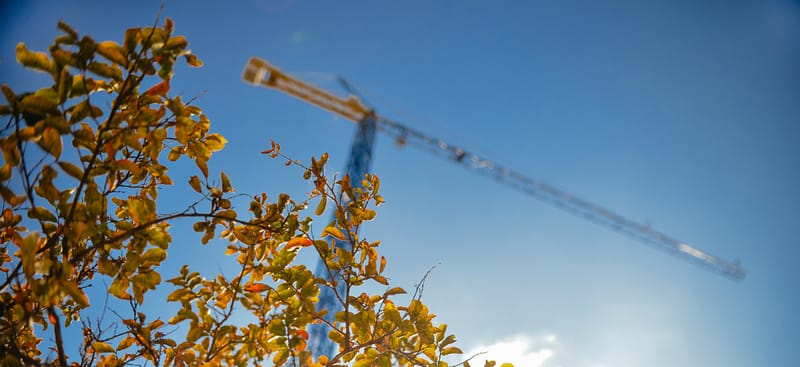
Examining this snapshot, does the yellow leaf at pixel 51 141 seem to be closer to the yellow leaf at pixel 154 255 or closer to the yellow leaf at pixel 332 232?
the yellow leaf at pixel 154 255

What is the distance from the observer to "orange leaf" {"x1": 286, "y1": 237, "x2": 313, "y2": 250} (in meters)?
1.31

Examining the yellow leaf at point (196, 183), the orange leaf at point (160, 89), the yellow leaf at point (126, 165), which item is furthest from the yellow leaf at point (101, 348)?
the orange leaf at point (160, 89)

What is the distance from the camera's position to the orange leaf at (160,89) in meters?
0.93

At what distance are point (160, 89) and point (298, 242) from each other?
643mm

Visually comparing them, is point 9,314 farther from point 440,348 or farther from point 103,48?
point 440,348

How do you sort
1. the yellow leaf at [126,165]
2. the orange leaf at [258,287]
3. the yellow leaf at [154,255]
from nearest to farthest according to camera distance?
1. the yellow leaf at [126,165]
2. the yellow leaf at [154,255]
3. the orange leaf at [258,287]

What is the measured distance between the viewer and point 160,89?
93 cm

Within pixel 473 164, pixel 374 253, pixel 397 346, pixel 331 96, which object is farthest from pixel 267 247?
pixel 473 164

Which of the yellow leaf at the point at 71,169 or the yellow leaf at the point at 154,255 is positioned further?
the yellow leaf at the point at 154,255

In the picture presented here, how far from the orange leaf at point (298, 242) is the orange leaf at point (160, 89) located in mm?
614

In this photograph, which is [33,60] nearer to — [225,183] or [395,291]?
[225,183]

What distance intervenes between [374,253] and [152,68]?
868 millimetres

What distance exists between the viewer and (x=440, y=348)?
A: 1374mm

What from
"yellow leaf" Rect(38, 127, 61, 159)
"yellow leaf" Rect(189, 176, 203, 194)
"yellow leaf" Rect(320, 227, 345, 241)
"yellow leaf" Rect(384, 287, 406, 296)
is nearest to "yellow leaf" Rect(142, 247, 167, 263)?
"yellow leaf" Rect(189, 176, 203, 194)
